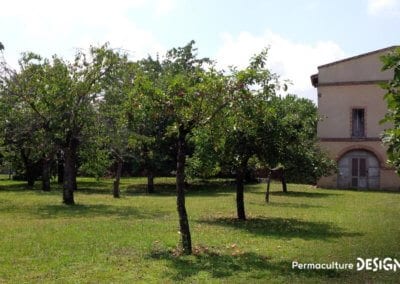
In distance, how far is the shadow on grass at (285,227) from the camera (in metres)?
14.3

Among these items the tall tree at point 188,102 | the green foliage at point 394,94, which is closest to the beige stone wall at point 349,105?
the tall tree at point 188,102

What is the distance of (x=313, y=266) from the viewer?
10.0 m

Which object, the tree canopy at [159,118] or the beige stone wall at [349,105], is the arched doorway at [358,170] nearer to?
the beige stone wall at [349,105]

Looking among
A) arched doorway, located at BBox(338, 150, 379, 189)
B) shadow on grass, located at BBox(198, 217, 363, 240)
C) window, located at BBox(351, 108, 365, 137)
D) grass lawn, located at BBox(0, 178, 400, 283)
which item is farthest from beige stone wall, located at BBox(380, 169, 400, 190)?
shadow on grass, located at BBox(198, 217, 363, 240)

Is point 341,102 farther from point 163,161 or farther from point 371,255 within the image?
point 371,255

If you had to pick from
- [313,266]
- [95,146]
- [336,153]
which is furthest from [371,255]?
[336,153]

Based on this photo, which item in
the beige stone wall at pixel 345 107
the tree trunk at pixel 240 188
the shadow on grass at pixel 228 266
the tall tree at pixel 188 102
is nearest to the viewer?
the shadow on grass at pixel 228 266

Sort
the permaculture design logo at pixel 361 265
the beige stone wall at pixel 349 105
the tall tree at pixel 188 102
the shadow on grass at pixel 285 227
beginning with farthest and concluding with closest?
the beige stone wall at pixel 349 105, the shadow on grass at pixel 285 227, the tall tree at pixel 188 102, the permaculture design logo at pixel 361 265

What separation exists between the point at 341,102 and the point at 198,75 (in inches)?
1289

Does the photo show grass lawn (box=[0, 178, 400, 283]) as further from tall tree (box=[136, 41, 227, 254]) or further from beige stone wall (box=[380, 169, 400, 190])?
beige stone wall (box=[380, 169, 400, 190])

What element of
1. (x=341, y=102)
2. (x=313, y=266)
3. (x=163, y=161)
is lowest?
(x=313, y=266)

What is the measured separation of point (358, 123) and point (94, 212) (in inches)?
1075

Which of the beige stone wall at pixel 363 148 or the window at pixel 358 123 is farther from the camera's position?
the window at pixel 358 123

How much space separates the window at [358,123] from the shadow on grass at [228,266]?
32.8m
